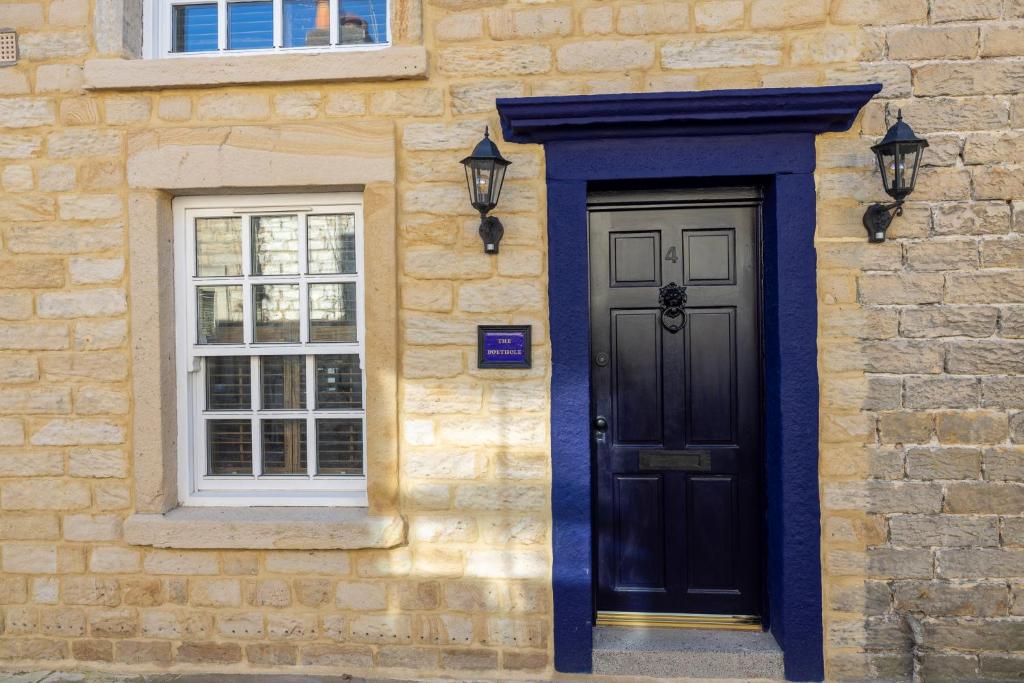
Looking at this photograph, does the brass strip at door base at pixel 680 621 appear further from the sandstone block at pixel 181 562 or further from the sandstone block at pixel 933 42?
the sandstone block at pixel 933 42

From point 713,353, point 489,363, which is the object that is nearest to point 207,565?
point 489,363

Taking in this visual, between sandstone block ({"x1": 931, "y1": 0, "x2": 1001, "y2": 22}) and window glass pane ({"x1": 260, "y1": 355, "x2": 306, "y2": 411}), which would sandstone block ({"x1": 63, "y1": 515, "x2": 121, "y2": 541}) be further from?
sandstone block ({"x1": 931, "y1": 0, "x2": 1001, "y2": 22})

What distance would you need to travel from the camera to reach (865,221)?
3.05 m

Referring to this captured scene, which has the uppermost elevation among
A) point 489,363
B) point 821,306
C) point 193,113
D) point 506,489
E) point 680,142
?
point 193,113

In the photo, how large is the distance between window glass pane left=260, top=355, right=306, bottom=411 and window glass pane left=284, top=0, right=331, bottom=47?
1.81 metres

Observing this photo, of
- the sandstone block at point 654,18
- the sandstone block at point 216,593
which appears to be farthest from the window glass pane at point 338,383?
the sandstone block at point 654,18

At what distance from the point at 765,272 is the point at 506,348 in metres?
1.45

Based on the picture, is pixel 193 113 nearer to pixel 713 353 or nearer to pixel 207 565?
pixel 207 565

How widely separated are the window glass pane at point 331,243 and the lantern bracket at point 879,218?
106 inches

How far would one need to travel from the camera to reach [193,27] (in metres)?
3.57

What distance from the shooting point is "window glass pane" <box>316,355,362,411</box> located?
3439mm

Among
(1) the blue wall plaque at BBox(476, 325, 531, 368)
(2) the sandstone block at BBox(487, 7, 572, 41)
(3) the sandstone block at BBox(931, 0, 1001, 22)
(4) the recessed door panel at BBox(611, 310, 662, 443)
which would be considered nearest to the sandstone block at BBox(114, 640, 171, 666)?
(1) the blue wall plaque at BBox(476, 325, 531, 368)

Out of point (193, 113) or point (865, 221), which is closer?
point (865, 221)

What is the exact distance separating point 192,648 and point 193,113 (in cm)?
292
